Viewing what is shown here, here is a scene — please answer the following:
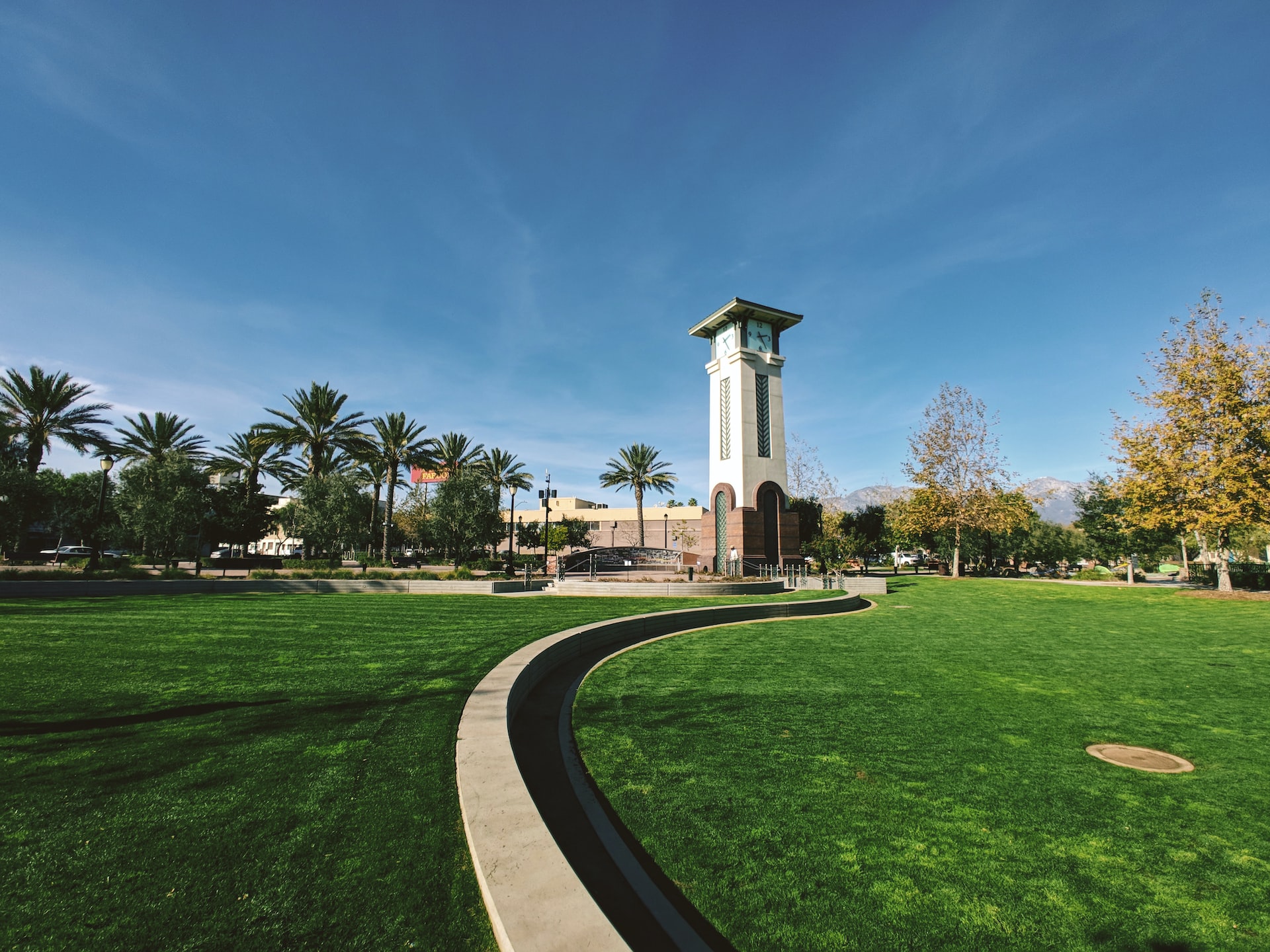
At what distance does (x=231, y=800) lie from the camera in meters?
3.75

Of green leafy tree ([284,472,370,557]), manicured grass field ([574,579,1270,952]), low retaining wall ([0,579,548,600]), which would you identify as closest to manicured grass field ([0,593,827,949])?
manicured grass field ([574,579,1270,952])

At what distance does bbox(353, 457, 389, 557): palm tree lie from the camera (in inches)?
1515

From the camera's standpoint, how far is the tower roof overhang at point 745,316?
34.3 metres

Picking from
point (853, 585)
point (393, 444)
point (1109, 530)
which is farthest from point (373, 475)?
point (1109, 530)

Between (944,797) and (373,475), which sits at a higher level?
(373,475)

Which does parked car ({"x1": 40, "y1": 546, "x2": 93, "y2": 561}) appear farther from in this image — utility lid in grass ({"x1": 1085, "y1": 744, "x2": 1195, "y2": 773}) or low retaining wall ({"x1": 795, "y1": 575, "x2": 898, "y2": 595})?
utility lid in grass ({"x1": 1085, "y1": 744, "x2": 1195, "y2": 773})

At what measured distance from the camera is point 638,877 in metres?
3.42

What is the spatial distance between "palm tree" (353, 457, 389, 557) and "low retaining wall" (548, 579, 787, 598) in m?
22.7

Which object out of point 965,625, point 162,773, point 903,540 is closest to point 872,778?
point 162,773

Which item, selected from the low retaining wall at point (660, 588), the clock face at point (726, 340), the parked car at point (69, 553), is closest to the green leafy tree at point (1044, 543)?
the clock face at point (726, 340)

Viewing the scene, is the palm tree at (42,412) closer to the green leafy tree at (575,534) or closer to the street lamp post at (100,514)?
the street lamp post at (100,514)

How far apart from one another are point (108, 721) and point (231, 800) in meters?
2.52

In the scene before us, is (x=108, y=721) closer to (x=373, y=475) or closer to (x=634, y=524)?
(x=373, y=475)

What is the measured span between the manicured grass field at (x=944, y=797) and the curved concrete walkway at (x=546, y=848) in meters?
0.22
